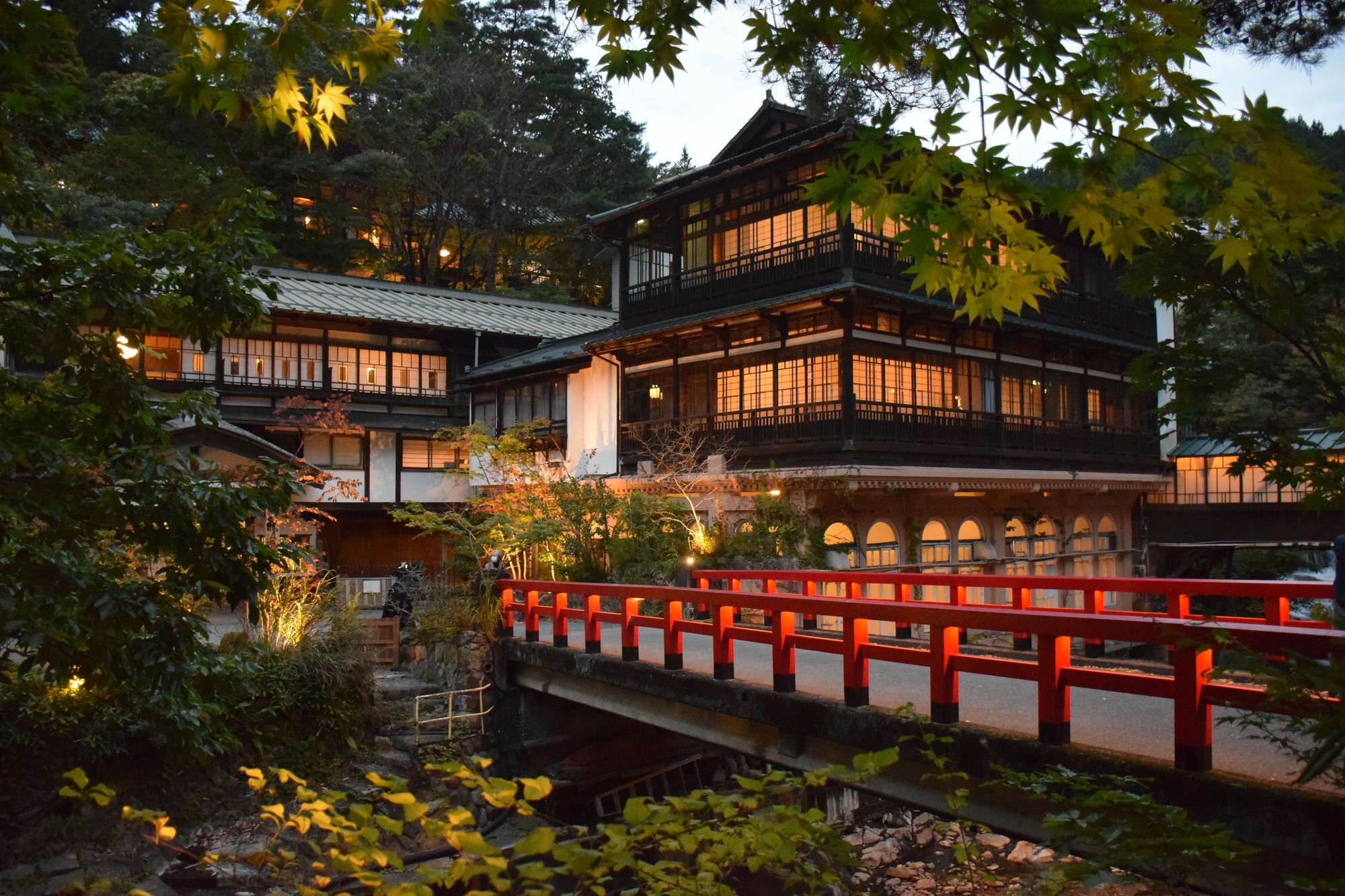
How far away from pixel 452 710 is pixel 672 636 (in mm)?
5303

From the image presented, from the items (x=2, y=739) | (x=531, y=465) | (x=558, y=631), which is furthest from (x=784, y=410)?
(x=2, y=739)

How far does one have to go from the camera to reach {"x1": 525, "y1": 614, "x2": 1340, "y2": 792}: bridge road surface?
6.30 meters

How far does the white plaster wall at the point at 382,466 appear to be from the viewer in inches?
1227

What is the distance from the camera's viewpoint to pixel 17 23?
199 inches

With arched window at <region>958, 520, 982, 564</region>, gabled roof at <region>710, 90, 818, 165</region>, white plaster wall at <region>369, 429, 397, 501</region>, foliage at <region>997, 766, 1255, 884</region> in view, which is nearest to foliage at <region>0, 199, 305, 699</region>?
foliage at <region>997, 766, 1255, 884</region>

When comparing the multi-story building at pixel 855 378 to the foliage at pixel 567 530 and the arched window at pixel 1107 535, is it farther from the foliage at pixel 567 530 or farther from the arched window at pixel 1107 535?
the foliage at pixel 567 530

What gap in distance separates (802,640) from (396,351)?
26248mm

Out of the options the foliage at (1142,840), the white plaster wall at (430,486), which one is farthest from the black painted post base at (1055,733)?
the white plaster wall at (430,486)

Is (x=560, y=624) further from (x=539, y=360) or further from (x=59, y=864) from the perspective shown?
(x=539, y=360)

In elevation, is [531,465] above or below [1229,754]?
above

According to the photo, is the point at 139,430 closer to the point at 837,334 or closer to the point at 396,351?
the point at 837,334

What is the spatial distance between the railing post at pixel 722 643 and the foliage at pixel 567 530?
8.90 m

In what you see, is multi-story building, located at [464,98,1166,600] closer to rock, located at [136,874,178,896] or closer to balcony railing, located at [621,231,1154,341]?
balcony railing, located at [621,231,1154,341]

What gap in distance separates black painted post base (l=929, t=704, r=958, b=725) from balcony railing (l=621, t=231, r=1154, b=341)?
39.7ft
